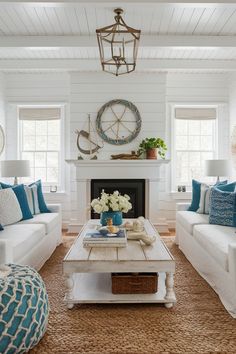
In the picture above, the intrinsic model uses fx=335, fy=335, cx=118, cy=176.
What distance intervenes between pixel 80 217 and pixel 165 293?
3.18m

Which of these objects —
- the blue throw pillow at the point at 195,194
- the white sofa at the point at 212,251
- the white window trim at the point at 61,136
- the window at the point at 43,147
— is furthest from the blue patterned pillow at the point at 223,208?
the window at the point at 43,147

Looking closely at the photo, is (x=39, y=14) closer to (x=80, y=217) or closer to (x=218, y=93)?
(x=80, y=217)

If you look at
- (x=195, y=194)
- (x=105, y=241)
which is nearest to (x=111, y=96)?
(x=195, y=194)

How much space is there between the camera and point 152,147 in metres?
5.81

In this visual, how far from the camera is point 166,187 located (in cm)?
630

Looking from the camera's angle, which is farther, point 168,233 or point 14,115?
point 14,115

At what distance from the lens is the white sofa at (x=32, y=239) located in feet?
9.17

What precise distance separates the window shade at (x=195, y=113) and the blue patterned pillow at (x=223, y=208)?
8.96 feet

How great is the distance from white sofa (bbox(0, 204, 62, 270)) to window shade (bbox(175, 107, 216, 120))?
9.87ft

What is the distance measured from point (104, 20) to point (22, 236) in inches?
110

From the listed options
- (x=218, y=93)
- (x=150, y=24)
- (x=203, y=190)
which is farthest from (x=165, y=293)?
(x=218, y=93)

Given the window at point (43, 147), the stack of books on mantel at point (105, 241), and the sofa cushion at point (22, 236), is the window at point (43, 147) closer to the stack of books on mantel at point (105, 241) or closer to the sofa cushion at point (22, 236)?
the sofa cushion at point (22, 236)

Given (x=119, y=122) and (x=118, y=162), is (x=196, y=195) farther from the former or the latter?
(x=119, y=122)

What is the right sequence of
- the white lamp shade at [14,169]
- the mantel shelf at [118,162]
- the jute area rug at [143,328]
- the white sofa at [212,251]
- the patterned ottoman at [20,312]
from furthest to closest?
the mantel shelf at [118,162] → the white lamp shade at [14,169] → the white sofa at [212,251] → the jute area rug at [143,328] → the patterned ottoman at [20,312]
